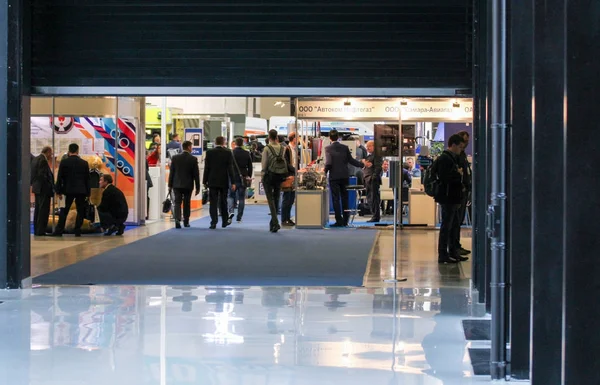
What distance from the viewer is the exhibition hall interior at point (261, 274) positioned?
23.5 feet

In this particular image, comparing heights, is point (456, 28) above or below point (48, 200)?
above

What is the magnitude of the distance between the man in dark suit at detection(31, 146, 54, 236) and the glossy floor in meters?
6.37

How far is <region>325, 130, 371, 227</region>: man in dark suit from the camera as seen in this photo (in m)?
18.7

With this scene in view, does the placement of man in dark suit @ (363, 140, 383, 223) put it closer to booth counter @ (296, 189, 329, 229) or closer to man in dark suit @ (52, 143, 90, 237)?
booth counter @ (296, 189, 329, 229)

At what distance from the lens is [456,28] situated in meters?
11.1

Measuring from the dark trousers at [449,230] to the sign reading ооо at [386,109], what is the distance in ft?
19.5

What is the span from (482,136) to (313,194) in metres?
8.32

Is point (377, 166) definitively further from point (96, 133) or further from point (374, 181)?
point (96, 133)

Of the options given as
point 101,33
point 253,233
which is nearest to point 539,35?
point 101,33

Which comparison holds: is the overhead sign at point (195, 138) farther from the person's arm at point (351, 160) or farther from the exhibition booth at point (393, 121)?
the person's arm at point (351, 160)

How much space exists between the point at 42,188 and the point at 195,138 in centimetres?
703

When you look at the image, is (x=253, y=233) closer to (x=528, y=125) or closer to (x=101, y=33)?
(x=101, y=33)

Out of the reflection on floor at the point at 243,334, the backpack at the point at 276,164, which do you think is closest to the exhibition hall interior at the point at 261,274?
the reflection on floor at the point at 243,334

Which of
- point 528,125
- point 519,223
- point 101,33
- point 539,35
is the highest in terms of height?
point 101,33
